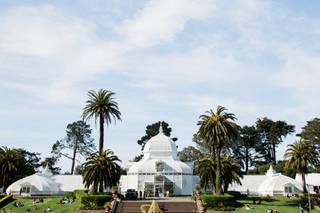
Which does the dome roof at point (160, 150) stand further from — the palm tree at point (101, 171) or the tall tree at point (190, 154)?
the tall tree at point (190, 154)

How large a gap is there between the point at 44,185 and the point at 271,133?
216 ft

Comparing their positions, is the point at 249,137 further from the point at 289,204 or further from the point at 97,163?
the point at 97,163

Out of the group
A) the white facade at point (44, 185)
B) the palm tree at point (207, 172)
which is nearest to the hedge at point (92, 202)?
the palm tree at point (207, 172)

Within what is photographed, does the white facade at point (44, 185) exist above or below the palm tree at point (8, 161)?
below

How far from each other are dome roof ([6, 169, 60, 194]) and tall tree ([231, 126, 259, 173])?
2202 inches

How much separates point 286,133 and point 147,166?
58.0 m

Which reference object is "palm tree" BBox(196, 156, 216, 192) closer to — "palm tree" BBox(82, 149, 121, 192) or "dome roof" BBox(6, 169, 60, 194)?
"palm tree" BBox(82, 149, 121, 192)

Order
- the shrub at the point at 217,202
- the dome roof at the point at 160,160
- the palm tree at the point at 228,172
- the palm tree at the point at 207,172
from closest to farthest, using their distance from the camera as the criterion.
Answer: the shrub at the point at 217,202 < the palm tree at the point at 207,172 < the palm tree at the point at 228,172 < the dome roof at the point at 160,160

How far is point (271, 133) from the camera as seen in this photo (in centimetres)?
11712

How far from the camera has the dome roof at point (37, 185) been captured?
7906 centimetres

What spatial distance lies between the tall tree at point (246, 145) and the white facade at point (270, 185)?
36323 millimetres

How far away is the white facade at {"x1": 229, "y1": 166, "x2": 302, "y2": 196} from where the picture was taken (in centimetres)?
7519

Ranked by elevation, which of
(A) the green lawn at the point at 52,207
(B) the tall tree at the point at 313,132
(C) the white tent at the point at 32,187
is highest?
(B) the tall tree at the point at 313,132

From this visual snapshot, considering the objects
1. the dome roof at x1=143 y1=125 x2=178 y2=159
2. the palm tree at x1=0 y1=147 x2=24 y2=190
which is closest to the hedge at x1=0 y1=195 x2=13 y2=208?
the palm tree at x1=0 y1=147 x2=24 y2=190
